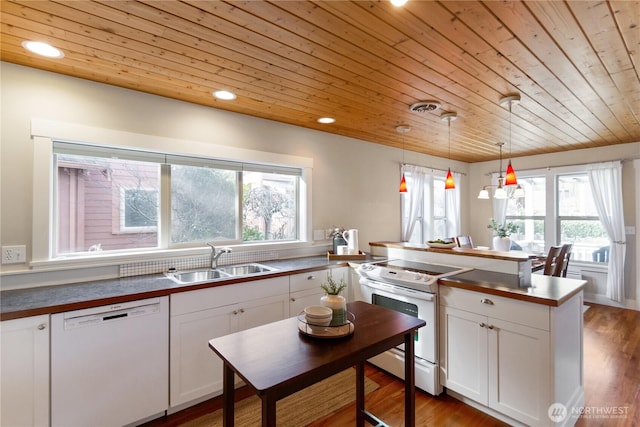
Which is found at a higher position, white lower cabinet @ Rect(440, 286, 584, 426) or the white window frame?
the white window frame

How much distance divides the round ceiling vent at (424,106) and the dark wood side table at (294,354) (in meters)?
1.84

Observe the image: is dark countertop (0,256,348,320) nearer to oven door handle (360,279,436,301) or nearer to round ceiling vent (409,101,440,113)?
oven door handle (360,279,436,301)

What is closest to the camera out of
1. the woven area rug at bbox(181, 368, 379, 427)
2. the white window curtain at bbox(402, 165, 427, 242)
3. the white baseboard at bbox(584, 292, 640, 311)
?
the woven area rug at bbox(181, 368, 379, 427)

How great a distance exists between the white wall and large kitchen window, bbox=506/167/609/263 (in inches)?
93.7

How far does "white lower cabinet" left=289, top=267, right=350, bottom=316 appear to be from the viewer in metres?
2.66

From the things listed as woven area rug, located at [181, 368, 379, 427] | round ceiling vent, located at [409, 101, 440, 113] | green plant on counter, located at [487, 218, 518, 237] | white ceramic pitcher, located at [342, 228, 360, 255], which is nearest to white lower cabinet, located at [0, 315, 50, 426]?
woven area rug, located at [181, 368, 379, 427]

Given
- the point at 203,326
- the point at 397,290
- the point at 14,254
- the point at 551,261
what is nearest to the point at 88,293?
the point at 14,254

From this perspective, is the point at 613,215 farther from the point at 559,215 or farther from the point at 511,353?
the point at 511,353

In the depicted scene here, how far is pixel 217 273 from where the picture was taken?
270 centimetres

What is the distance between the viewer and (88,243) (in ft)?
7.68

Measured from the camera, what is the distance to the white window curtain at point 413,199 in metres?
4.62

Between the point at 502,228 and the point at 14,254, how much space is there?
5.51 m

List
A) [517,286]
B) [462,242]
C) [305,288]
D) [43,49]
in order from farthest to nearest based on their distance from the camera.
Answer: [462,242] → [305,288] → [517,286] → [43,49]


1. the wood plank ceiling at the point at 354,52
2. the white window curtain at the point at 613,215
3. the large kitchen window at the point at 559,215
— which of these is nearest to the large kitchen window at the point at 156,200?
the wood plank ceiling at the point at 354,52
